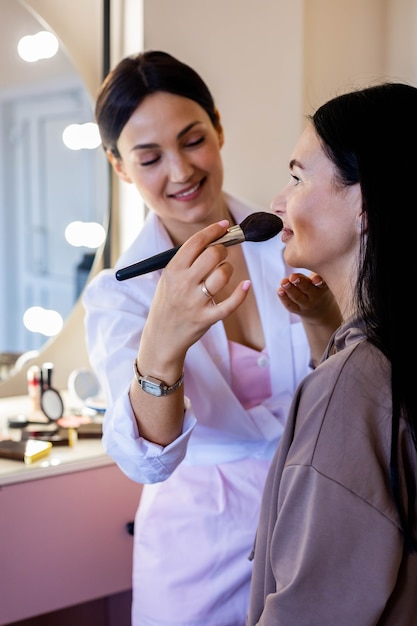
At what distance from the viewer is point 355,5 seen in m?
1.46

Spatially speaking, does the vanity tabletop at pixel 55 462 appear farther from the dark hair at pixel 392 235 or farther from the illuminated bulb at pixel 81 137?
the dark hair at pixel 392 235

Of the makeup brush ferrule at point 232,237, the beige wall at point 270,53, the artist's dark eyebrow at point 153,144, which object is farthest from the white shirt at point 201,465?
the beige wall at point 270,53

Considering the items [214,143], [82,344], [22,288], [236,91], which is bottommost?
[82,344]

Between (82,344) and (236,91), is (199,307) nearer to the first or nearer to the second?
(236,91)

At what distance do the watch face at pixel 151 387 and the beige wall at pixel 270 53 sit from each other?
76 centimetres

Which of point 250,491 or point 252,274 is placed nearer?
point 250,491

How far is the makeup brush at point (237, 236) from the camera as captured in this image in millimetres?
774

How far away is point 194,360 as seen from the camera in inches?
40.4

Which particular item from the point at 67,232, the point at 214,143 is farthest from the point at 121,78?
the point at 67,232

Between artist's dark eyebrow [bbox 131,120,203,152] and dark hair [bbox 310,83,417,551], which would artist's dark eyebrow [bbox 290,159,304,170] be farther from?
artist's dark eyebrow [bbox 131,120,203,152]

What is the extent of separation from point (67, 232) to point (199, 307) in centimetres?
92

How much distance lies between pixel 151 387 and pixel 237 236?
0.64ft

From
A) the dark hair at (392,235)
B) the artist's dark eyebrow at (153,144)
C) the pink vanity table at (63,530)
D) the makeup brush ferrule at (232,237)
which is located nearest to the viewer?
the dark hair at (392,235)

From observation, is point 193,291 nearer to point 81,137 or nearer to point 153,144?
point 153,144
